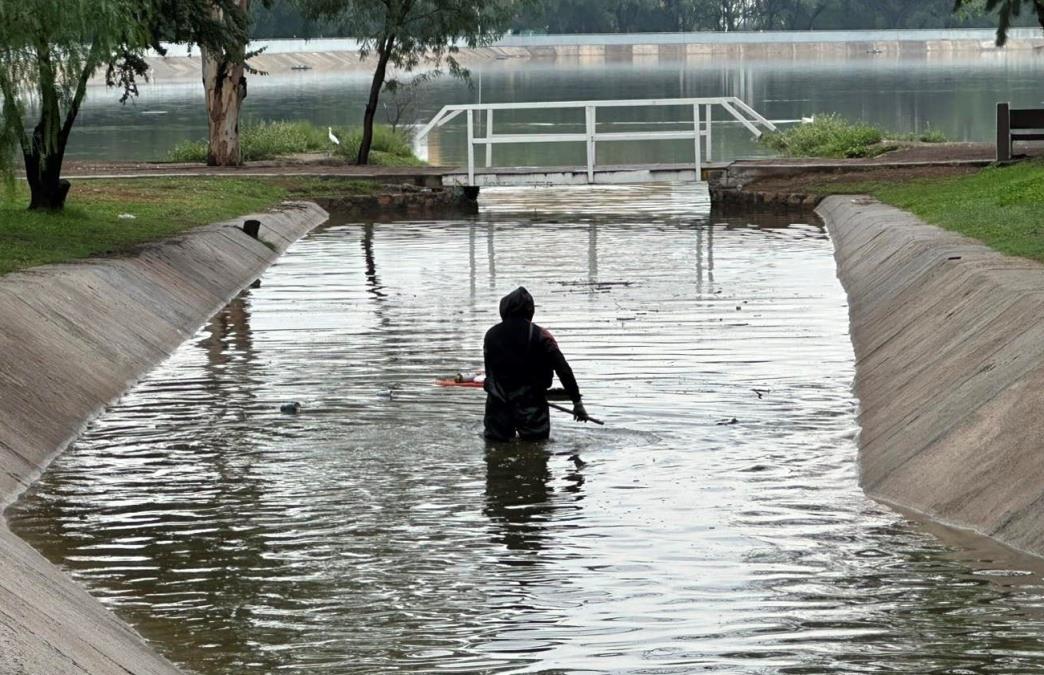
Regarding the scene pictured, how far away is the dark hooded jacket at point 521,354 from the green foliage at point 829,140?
92.9 ft

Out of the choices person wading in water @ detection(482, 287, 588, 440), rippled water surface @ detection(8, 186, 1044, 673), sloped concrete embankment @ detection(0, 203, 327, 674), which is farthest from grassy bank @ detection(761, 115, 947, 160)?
person wading in water @ detection(482, 287, 588, 440)

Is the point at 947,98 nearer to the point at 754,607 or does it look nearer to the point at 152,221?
the point at 152,221

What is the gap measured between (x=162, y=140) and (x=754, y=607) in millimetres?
55923

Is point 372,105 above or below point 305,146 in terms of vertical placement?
above

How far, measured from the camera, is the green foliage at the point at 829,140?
42594 mm

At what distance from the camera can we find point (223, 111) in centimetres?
4369

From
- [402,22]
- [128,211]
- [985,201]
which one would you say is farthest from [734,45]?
[985,201]

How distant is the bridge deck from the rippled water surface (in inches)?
617

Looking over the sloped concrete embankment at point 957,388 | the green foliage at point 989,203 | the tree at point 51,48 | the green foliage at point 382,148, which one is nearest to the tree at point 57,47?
the tree at point 51,48

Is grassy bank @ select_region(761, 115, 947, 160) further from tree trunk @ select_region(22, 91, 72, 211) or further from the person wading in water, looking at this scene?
the person wading in water

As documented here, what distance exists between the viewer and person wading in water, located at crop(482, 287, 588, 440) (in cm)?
1480

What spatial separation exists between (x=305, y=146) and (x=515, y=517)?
122 feet

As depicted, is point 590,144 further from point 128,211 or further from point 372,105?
point 128,211

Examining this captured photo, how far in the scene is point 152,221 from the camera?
96.7 feet
